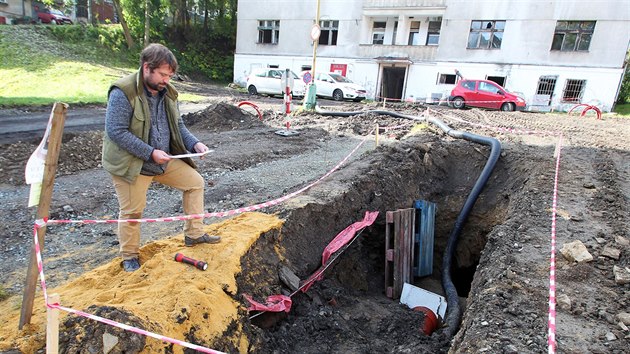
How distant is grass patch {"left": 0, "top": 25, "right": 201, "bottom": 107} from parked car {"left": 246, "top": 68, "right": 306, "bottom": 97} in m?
4.22

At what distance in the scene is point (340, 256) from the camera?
5355 millimetres

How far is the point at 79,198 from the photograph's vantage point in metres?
5.69

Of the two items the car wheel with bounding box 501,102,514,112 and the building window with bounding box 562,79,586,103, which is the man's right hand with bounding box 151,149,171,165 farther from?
→ the building window with bounding box 562,79,586,103

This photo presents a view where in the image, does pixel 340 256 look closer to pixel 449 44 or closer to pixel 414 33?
pixel 449 44

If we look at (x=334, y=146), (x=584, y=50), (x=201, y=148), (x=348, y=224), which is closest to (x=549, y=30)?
(x=584, y=50)

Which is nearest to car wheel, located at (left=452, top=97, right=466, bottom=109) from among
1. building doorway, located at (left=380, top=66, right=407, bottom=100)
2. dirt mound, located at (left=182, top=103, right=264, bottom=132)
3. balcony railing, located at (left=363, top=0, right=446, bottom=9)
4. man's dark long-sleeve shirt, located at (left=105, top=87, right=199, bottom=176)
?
building doorway, located at (left=380, top=66, right=407, bottom=100)

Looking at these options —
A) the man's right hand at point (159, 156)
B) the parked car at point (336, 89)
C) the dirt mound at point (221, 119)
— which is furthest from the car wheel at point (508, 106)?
the man's right hand at point (159, 156)

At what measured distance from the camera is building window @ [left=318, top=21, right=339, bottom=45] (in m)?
27.4

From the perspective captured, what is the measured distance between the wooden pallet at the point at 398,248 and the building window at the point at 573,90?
2139 centimetres

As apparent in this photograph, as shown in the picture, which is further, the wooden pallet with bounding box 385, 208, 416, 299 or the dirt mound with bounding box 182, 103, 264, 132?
the dirt mound with bounding box 182, 103, 264, 132

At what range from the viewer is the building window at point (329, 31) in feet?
89.8

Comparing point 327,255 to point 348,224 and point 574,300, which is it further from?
point 574,300

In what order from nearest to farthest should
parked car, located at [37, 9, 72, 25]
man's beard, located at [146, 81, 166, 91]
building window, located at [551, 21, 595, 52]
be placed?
1. man's beard, located at [146, 81, 166, 91]
2. building window, located at [551, 21, 595, 52]
3. parked car, located at [37, 9, 72, 25]

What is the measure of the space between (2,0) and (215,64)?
1678cm
